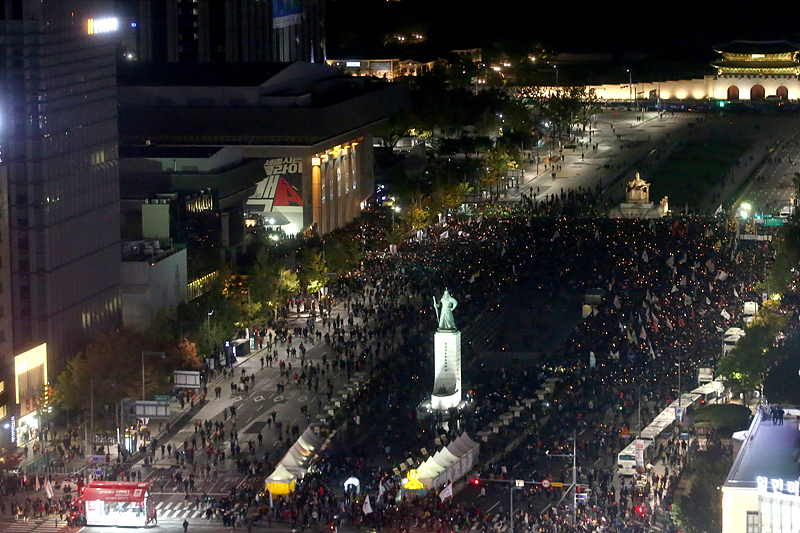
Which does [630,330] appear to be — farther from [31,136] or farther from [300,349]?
[31,136]

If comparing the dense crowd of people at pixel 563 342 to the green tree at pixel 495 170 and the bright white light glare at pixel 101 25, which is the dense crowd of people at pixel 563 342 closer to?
the green tree at pixel 495 170

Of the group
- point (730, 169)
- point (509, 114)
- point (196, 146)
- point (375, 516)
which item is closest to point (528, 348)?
point (375, 516)

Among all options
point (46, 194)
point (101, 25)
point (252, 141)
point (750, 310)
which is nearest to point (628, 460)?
point (750, 310)

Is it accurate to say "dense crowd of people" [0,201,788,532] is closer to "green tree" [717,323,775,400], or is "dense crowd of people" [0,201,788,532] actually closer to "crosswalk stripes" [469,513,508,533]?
"crosswalk stripes" [469,513,508,533]

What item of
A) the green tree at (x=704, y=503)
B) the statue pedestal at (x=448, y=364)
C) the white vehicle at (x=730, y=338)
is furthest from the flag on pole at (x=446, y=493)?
the white vehicle at (x=730, y=338)

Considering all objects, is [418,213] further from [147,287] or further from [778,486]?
[778,486]

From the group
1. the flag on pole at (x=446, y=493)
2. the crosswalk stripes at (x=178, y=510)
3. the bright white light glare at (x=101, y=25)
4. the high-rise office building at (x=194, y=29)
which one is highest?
the bright white light glare at (x=101, y=25)

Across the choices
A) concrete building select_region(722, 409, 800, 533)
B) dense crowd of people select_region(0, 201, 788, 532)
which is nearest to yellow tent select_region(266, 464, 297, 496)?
dense crowd of people select_region(0, 201, 788, 532)
